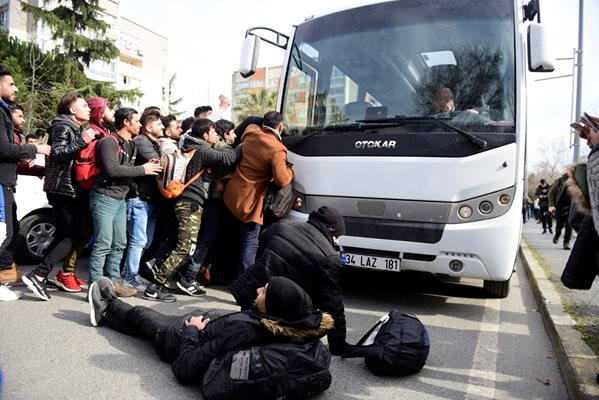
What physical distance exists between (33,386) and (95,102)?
2988 millimetres

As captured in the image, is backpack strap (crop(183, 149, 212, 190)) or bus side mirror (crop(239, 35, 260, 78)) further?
bus side mirror (crop(239, 35, 260, 78))

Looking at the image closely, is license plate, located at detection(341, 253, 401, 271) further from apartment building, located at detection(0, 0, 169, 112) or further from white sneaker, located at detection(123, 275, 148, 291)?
apartment building, located at detection(0, 0, 169, 112)

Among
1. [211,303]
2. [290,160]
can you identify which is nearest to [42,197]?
[211,303]

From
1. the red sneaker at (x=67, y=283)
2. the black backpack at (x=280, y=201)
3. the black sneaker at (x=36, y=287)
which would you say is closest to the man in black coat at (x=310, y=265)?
the black backpack at (x=280, y=201)

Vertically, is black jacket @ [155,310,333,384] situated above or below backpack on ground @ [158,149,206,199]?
below

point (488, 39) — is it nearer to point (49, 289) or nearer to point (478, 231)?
point (478, 231)

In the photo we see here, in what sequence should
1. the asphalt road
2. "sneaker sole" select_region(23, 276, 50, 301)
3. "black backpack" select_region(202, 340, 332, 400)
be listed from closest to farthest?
1. "black backpack" select_region(202, 340, 332, 400)
2. the asphalt road
3. "sneaker sole" select_region(23, 276, 50, 301)

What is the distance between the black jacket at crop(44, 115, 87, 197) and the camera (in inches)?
180

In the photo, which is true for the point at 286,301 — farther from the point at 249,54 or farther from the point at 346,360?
the point at 249,54

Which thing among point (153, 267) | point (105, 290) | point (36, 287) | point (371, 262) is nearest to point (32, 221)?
point (36, 287)

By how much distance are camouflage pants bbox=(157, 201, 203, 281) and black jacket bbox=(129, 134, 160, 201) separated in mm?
323

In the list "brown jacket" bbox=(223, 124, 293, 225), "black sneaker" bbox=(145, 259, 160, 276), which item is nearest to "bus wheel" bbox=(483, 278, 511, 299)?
"brown jacket" bbox=(223, 124, 293, 225)

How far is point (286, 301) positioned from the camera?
2711 millimetres

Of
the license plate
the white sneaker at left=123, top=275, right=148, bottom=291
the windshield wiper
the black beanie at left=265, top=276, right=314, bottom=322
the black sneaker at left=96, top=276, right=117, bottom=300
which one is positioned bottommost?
the white sneaker at left=123, top=275, right=148, bottom=291
